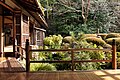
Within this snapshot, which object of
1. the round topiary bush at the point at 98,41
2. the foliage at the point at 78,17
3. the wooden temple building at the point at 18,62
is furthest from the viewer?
the foliage at the point at 78,17

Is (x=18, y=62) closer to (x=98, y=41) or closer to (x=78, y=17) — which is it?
(x=98, y=41)

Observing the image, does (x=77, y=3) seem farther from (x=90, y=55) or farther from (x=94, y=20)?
(x=90, y=55)

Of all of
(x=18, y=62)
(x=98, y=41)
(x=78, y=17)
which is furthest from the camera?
(x=78, y=17)

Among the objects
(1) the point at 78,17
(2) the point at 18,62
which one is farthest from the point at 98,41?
(1) the point at 78,17

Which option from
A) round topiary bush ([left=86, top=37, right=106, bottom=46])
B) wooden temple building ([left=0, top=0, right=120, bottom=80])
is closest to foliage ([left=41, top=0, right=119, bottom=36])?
round topiary bush ([left=86, top=37, right=106, bottom=46])

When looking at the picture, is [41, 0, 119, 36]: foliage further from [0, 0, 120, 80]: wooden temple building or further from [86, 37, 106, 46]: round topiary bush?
[0, 0, 120, 80]: wooden temple building

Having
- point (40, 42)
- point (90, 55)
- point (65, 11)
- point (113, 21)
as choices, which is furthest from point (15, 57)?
point (113, 21)

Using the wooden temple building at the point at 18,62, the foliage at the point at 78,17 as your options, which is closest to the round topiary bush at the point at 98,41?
the wooden temple building at the point at 18,62

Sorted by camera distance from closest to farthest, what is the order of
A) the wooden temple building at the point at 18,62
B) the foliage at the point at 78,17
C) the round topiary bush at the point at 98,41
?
1. the wooden temple building at the point at 18,62
2. the round topiary bush at the point at 98,41
3. the foliage at the point at 78,17

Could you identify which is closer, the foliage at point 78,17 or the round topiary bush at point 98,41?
the round topiary bush at point 98,41

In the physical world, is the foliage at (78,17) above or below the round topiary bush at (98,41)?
above

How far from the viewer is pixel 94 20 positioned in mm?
22125

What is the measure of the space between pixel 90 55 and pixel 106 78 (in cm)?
540

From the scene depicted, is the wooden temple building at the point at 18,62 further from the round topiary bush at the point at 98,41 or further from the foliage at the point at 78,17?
the foliage at the point at 78,17
